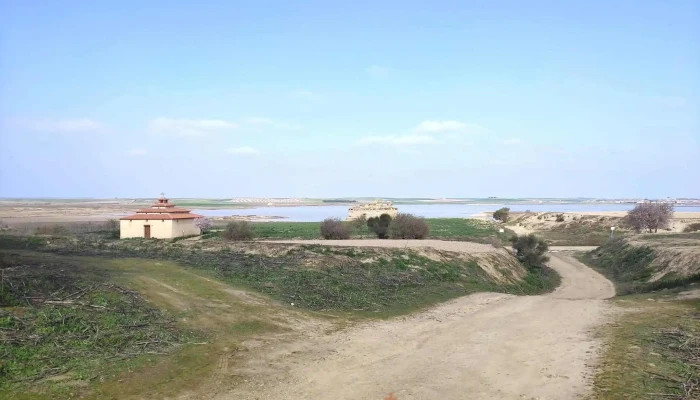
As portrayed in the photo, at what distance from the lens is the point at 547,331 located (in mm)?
15281

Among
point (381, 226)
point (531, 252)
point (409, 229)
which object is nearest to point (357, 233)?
point (381, 226)

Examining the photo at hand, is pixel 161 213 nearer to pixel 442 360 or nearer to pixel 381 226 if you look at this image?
pixel 381 226

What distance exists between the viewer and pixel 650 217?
65375 mm

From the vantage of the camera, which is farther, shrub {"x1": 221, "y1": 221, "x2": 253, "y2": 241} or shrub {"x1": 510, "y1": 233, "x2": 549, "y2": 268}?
shrub {"x1": 221, "y1": 221, "x2": 253, "y2": 241}

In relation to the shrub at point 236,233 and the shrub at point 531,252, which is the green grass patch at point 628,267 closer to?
the shrub at point 531,252

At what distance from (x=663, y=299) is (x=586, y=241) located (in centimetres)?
4960

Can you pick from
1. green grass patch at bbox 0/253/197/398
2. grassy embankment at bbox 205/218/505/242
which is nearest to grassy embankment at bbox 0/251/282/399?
green grass patch at bbox 0/253/197/398

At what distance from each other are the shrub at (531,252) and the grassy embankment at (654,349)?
14297 mm

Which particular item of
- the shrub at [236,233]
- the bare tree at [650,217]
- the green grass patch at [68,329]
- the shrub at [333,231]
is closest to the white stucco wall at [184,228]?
the shrub at [236,233]

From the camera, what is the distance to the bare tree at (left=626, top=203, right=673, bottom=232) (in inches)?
2554

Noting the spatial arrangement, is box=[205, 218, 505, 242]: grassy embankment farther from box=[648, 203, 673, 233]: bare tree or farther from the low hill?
box=[648, 203, 673, 233]: bare tree

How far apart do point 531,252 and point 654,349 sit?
28239 millimetres

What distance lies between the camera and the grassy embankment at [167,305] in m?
9.94

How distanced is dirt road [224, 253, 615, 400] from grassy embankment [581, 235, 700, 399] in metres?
0.53
